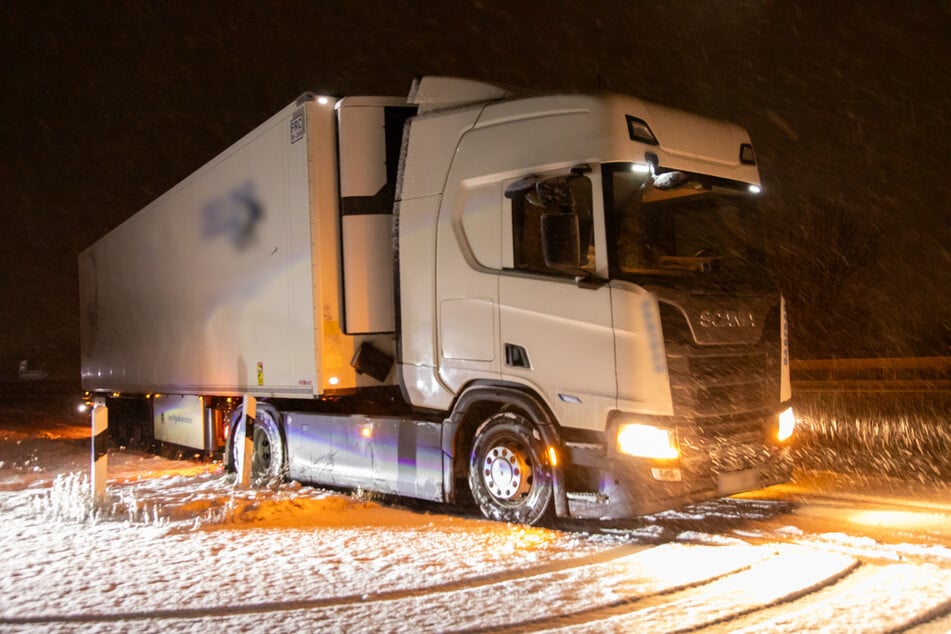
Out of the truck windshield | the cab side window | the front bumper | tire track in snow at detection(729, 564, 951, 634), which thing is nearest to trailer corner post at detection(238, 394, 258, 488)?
the cab side window

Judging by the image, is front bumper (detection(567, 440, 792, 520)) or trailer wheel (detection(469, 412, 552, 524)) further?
trailer wheel (detection(469, 412, 552, 524))

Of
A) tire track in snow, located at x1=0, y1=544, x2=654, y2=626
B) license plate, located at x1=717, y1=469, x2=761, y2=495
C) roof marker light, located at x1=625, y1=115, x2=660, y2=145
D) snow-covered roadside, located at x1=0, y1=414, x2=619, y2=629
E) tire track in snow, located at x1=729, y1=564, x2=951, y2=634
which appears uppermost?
roof marker light, located at x1=625, y1=115, x2=660, y2=145

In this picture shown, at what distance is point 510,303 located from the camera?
7523mm

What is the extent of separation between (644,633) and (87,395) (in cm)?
1725

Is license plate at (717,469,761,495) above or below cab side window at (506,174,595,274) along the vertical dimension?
below

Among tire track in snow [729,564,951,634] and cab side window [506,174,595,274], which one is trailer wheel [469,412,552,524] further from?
tire track in snow [729,564,951,634]

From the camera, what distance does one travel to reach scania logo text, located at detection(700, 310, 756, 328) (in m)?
6.99

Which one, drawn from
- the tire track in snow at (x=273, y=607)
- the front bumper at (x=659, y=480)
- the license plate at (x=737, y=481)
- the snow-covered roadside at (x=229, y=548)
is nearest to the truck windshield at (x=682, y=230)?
the front bumper at (x=659, y=480)

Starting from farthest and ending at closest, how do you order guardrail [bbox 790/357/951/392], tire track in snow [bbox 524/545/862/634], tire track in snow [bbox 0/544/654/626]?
1. guardrail [bbox 790/357/951/392]
2. tire track in snow [bbox 0/544/654/626]
3. tire track in snow [bbox 524/545/862/634]

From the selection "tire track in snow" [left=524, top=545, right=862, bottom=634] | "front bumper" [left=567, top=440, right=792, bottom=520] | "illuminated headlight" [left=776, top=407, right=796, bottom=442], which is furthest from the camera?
"illuminated headlight" [left=776, top=407, right=796, bottom=442]

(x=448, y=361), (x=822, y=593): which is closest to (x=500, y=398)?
(x=448, y=361)

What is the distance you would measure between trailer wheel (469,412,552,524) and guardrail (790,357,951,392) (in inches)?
656

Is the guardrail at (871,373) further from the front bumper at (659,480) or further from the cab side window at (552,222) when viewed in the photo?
the cab side window at (552,222)

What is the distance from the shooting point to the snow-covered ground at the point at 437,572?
5.05 meters
